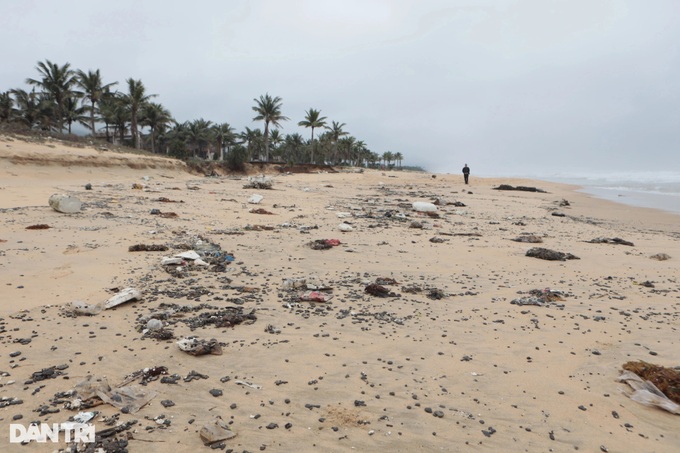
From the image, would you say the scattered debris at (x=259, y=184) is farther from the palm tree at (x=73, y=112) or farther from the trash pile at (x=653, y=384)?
the palm tree at (x=73, y=112)

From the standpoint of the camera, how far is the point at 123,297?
5.04 meters

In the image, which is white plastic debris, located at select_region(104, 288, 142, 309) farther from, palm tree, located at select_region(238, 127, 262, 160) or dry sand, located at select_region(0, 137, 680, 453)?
palm tree, located at select_region(238, 127, 262, 160)

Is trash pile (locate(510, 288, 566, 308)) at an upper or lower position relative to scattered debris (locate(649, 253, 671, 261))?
lower

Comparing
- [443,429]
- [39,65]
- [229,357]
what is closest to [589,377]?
[443,429]

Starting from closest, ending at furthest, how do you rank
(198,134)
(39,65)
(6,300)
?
(6,300), (39,65), (198,134)

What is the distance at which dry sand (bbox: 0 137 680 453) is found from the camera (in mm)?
2986

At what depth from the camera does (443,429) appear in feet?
9.86

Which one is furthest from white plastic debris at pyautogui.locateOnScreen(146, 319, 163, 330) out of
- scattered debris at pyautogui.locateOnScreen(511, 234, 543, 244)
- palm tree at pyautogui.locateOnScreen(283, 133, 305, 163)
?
palm tree at pyautogui.locateOnScreen(283, 133, 305, 163)

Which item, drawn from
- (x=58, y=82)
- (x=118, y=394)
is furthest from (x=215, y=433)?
(x=58, y=82)

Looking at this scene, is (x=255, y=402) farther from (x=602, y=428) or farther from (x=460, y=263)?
(x=460, y=263)

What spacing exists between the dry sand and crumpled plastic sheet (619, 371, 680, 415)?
7cm

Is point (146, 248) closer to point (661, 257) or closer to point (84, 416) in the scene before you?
point (84, 416)

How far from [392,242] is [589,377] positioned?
6243 mm

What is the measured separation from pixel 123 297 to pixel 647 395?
18.8 feet
